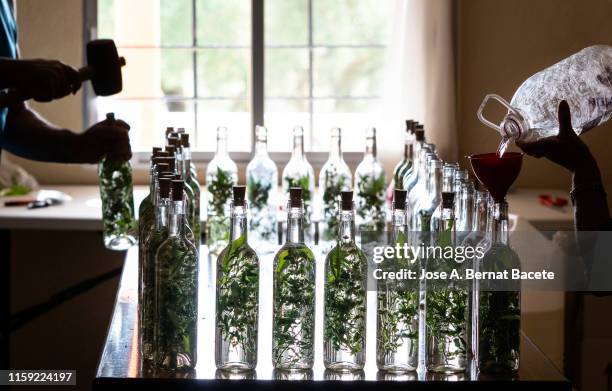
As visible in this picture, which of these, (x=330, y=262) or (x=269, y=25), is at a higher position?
(x=269, y=25)

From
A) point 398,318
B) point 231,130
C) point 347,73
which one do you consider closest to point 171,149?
point 398,318

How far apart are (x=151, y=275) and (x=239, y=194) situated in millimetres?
209

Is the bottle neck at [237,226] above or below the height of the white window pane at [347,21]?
below

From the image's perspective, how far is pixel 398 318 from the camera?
62.1 inches

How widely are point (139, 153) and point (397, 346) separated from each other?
301 cm

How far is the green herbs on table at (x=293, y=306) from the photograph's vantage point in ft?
5.18

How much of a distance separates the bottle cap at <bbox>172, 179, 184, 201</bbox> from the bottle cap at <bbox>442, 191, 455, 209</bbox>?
1.39 ft

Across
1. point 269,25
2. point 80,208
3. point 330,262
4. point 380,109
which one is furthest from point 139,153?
point 269,25

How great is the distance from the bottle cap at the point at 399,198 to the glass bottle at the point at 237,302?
9.5 inches

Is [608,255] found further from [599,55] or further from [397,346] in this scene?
[397,346]

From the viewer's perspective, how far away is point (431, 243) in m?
1.64

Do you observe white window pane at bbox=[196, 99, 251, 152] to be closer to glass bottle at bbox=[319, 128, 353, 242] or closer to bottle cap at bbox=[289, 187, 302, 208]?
glass bottle at bbox=[319, 128, 353, 242]

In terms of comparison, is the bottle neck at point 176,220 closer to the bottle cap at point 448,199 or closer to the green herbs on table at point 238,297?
the green herbs on table at point 238,297

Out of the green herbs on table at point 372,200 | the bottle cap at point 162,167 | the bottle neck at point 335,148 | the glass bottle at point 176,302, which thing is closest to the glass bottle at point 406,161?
the green herbs on table at point 372,200
